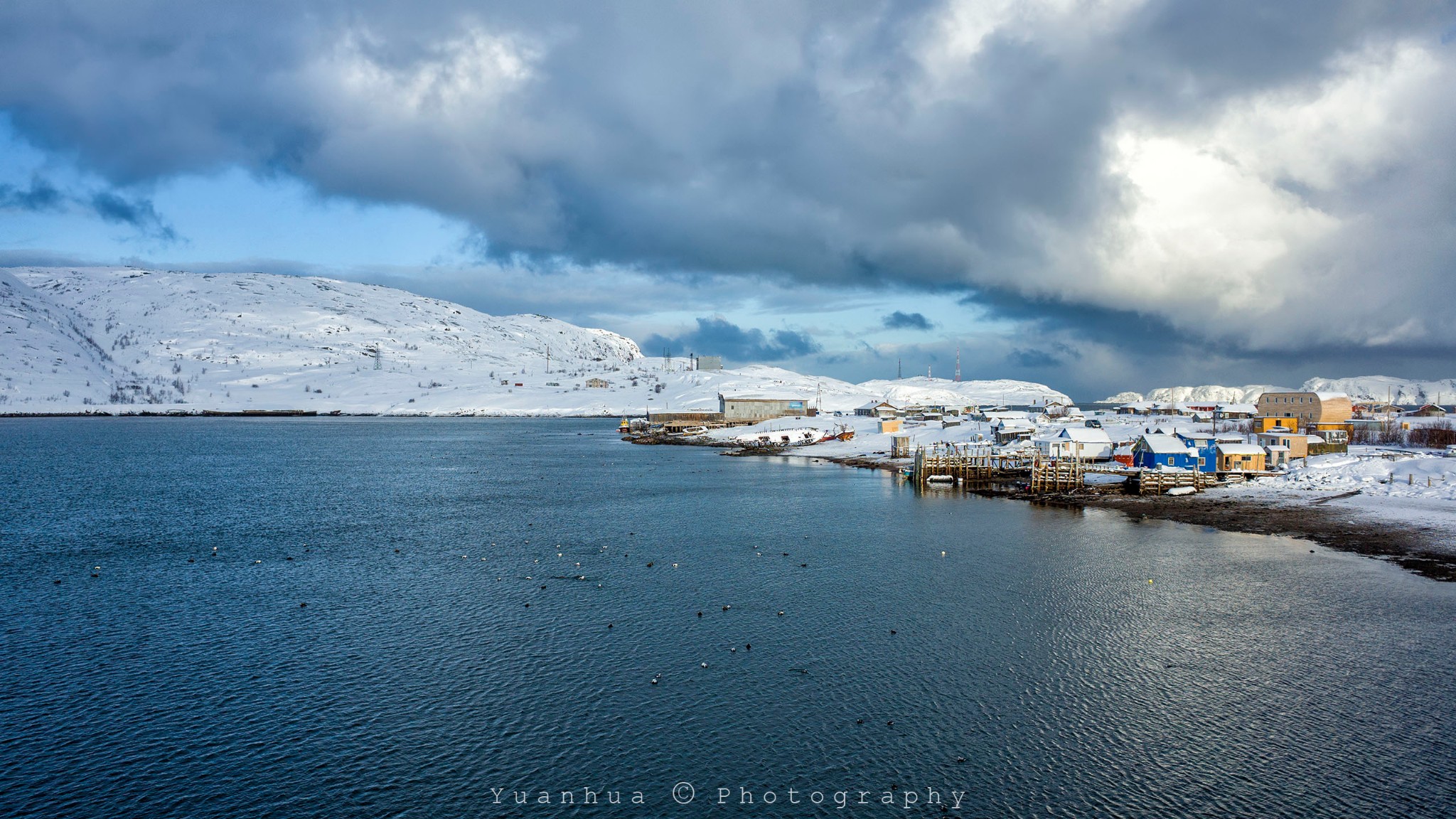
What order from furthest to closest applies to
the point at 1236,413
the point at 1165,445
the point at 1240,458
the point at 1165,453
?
the point at 1236,413 < the point at 1165,445 < the point at 1165,453 < the point at 1240,458

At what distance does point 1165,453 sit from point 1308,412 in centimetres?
4625

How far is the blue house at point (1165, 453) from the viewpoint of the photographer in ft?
197

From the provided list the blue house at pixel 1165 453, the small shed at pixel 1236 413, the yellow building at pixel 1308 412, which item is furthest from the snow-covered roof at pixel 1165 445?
the small shed at pixel 1236 413

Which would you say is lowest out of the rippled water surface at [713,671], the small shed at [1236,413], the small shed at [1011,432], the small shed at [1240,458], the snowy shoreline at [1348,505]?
the rippled water surface at [713,671]

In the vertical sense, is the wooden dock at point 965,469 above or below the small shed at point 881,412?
below

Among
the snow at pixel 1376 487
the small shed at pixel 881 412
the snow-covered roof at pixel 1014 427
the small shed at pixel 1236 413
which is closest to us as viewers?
the snow at pixel 1376 487

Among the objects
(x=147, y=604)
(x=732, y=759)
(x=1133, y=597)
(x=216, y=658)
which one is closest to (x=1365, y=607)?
(x=1133, y=597)

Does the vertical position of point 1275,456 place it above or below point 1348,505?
above

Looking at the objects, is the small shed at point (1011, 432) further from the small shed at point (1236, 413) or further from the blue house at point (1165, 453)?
the small shed at point (1236, 413)

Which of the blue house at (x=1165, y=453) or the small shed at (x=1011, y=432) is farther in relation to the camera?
the small shed at (x=1011, y=432)

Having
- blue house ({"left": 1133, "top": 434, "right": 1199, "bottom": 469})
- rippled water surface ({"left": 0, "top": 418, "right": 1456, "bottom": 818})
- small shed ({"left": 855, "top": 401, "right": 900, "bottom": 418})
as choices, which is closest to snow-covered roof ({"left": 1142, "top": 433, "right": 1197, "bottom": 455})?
blue house ({"left": 1133, "top": 434, "right": 1199, "bottom": 469})

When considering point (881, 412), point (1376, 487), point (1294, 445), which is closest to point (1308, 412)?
point (1294, 445)

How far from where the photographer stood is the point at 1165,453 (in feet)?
199

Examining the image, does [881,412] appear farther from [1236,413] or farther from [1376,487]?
[1376,487]
